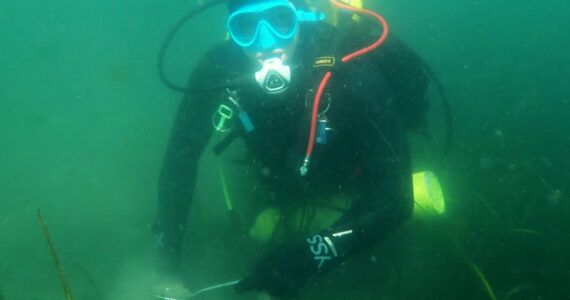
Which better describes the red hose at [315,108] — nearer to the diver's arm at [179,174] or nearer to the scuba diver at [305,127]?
the scuba diver at [305,127]

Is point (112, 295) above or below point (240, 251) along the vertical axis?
below

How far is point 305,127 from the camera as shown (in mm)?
3039

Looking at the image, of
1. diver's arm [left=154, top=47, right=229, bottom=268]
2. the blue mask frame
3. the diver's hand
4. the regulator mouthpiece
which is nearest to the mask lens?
the blue mask frame

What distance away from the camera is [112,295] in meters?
5.03

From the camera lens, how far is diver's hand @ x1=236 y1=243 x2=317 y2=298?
96.3 inches

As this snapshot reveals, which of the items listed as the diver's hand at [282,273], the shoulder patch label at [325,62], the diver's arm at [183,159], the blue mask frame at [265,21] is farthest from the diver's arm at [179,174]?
the shoulder patch label at [325,62]

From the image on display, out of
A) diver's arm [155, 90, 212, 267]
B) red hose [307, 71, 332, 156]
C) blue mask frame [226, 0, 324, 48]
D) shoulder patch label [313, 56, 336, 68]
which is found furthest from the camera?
diver's arm [155, 90, 212, 267]

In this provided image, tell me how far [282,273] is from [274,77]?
157cm

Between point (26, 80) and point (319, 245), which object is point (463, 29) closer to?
point (319, 245)

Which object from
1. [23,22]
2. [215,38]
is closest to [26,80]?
[23,22]

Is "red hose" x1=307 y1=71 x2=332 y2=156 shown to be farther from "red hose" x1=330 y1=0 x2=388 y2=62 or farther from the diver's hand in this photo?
the diver's hand

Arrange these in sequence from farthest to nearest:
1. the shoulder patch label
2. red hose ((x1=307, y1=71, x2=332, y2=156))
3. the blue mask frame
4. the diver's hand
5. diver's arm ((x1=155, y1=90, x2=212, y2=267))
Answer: diver's arm ((x1=155, y1=90, x2=212, y2=267)) → the blue mask frame → the shoulder patch label → red hose ((x1=307, y1=71, x2=332, y2=156)) → the diver's hand

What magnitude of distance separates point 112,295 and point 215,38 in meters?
24.8

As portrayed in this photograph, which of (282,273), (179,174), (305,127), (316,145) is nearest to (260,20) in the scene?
(305,127)
